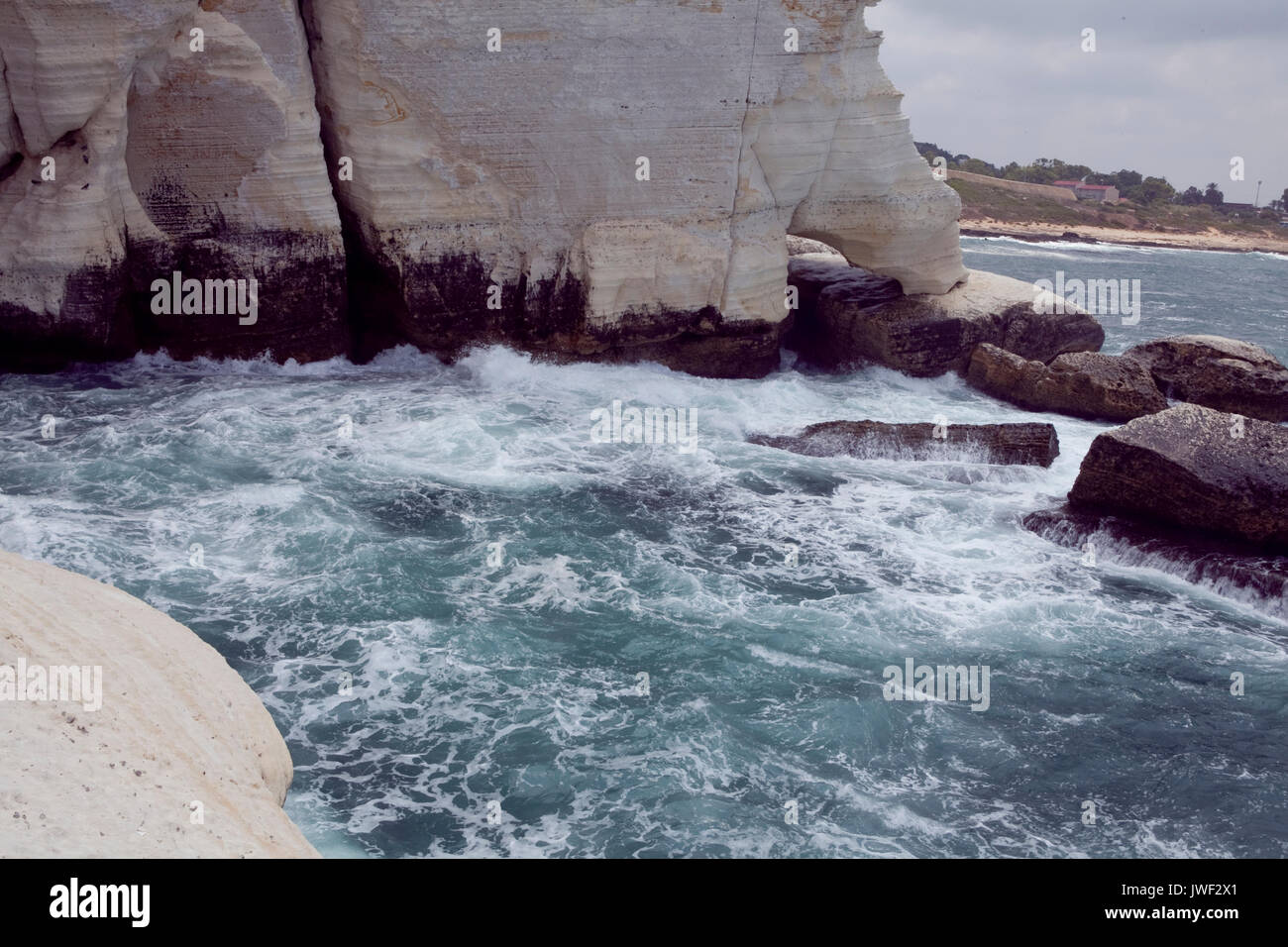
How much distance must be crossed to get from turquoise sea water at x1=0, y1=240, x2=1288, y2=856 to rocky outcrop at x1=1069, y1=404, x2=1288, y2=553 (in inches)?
33.7

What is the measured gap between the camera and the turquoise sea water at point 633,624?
777 cm

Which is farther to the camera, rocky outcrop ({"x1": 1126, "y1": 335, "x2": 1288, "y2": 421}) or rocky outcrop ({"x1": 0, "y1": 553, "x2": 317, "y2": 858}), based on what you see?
rocky outcrop ({"x1": 1126, "y1": 335, "x2": 1288, "y2": 421})

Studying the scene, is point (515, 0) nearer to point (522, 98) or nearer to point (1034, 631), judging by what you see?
point (522, 98)

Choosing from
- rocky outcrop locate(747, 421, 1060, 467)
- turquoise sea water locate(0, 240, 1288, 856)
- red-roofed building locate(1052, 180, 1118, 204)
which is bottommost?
turquoise sea water locate(0, 240, 1288, 856)

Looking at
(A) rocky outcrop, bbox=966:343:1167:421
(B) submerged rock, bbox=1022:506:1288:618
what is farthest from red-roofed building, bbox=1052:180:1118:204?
(B) submerged rock, bbox=1022:506:1288:618

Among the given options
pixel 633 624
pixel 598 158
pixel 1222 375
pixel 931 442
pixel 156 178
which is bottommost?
pixel 633 624

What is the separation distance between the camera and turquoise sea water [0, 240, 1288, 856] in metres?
A: 7.77

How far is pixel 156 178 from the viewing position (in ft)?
49.8

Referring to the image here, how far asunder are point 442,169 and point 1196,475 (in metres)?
10.1

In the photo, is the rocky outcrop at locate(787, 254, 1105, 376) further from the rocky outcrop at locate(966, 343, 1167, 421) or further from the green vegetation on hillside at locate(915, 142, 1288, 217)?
the green vegetation on hillside at locate(915, 142, 1288, 217)

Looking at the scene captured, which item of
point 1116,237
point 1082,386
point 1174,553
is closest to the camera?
point 1174,553

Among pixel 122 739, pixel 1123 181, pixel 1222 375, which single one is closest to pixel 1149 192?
pixel 1123 181

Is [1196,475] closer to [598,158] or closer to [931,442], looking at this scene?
[931,442]

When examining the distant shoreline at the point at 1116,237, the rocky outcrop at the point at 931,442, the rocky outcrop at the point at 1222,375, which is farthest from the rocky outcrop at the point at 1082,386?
the distant shoreline at the point at 1116,237
